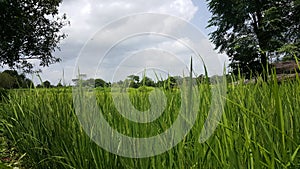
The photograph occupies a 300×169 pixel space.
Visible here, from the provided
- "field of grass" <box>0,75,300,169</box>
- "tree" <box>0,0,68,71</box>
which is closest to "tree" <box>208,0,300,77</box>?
"tree" <box>0,0,68,71</box>

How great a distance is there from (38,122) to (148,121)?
5.11ft

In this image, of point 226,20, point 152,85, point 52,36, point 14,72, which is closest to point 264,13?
point 226,20

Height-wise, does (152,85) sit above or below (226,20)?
below

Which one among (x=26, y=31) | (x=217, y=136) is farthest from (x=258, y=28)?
(x=217, y=136)

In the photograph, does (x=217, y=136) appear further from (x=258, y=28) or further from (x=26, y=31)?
(x=258, y=28)

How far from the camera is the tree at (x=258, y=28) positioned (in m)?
22.7

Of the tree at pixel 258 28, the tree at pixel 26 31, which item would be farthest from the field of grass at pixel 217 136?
the tree at pixel 258 28

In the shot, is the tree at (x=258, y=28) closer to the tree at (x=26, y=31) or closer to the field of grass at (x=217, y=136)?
the tree at (x=26, y=31)

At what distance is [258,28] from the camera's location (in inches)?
944

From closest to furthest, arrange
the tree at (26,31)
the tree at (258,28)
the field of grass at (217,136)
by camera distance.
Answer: the field of grass at (217,136) < the tree at (26,31) < the tree at (258,28)

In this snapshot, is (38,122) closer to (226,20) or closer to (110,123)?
(110,123)

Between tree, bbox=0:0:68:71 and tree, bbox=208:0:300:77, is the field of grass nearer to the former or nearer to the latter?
tree, bbox=0:0:68:71

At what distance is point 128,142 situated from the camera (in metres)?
1.42

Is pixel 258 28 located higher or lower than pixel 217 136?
higher
